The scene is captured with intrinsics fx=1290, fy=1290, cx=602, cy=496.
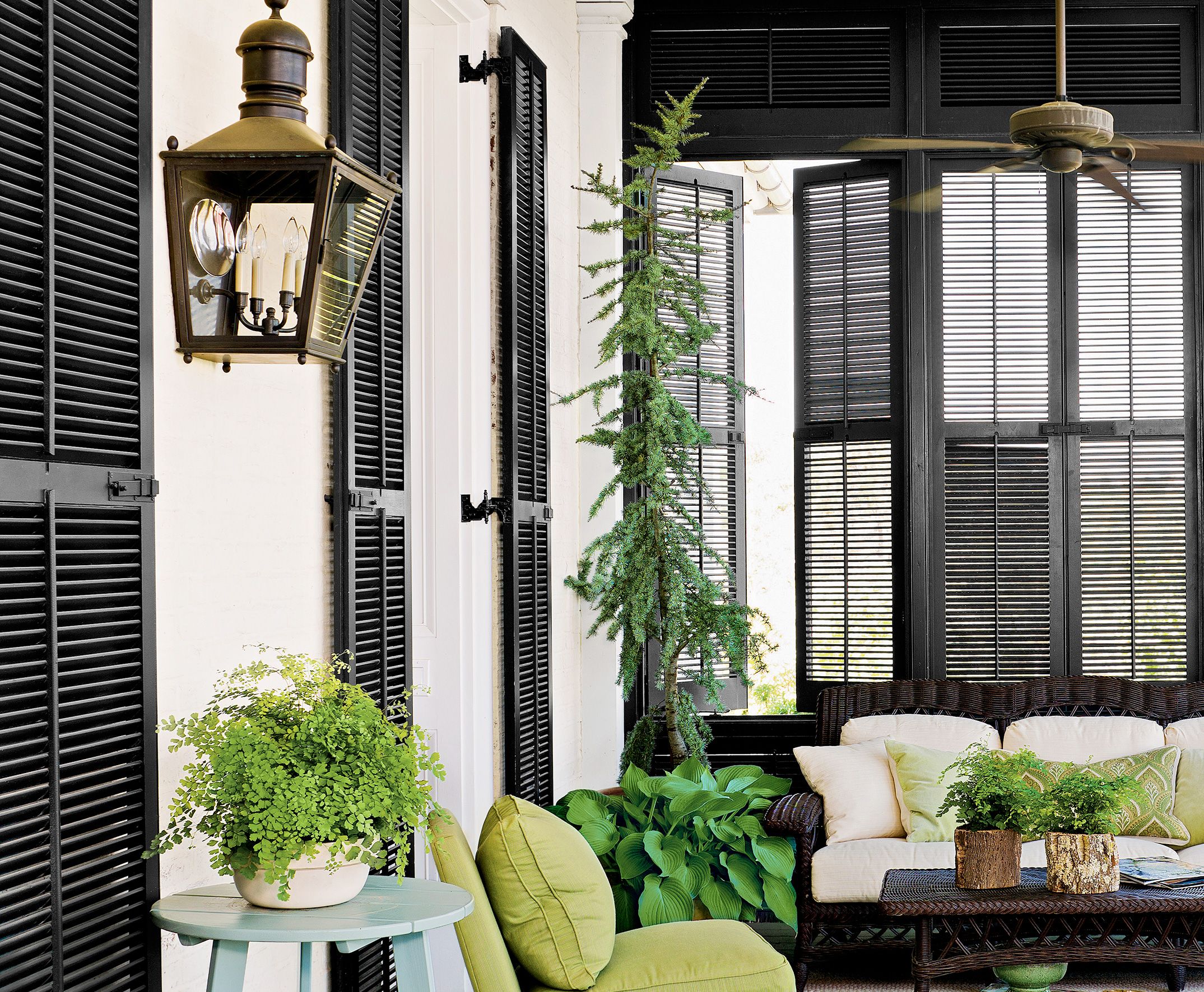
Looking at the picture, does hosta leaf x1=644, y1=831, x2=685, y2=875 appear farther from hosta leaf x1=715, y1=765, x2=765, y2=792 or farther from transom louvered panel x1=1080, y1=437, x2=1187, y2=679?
transom louvered panel x1=1080, y1=437, x2=1187, y2=679

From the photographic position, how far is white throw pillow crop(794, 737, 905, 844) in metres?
4.41

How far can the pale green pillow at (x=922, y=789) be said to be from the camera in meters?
4.36

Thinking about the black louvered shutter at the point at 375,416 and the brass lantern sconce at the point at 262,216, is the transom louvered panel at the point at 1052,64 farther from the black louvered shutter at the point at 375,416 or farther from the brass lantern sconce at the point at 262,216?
the brass lantern sconce at the point at 262,216

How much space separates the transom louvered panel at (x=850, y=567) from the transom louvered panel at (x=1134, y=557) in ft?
2.62

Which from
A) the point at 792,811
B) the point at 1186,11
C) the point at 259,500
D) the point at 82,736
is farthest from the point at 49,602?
the point at 1186,11

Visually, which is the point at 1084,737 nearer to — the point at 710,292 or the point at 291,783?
the point at 710,292

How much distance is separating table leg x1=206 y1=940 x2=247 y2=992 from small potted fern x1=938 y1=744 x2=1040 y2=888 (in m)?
2.37

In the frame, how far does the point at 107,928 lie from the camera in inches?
74.6

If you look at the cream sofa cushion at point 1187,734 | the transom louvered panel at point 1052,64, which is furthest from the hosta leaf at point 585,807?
the transom louvered panel at point 1052,64

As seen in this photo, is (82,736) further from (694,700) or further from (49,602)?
(694,700)

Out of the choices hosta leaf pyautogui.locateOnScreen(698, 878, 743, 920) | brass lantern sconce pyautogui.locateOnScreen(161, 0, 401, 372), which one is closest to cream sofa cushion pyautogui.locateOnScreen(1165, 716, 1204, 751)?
hosta leaf pyautogui.locateOnScreen(698, 878, 743, 920)

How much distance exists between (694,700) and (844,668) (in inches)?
25.3

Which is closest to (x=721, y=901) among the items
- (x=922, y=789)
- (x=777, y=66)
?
(x=922, y=789)

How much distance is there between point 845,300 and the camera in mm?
5453
